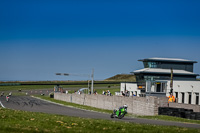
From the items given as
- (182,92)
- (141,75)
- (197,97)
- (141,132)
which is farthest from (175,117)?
(141,75)

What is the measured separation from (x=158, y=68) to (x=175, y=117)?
54.0 metres

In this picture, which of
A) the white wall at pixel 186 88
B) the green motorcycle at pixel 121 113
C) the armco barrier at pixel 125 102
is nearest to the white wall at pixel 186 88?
the white wall at pixel 186 88

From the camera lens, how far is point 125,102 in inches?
1796

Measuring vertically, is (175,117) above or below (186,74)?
below

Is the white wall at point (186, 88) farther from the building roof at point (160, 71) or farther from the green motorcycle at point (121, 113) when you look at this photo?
the green motorcycle at point (121, 113)

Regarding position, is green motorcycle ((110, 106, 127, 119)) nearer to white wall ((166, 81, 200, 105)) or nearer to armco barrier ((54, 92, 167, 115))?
armco barrier ((54, 92, 167, 115))

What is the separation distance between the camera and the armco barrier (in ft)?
122

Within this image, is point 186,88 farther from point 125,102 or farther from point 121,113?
point 121,113

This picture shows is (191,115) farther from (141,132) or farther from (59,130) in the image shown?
(59,130)

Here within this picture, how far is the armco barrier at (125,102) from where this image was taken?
122 ft

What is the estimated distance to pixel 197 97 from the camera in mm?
52750

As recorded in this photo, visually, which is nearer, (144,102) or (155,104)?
(155,104)

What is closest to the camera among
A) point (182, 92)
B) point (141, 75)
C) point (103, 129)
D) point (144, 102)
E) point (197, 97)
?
point (103, 129)

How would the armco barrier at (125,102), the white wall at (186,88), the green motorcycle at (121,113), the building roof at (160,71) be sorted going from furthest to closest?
the building roof at (160,71) → the white wall at (186,88) → the armco barrier at (125,102) → the green motorcycle at (121,113)
